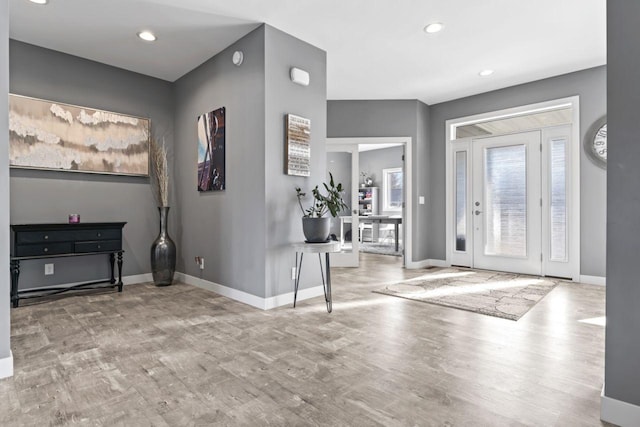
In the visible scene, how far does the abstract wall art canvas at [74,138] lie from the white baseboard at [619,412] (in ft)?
15.3

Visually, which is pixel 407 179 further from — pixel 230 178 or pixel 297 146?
pixel 230 178

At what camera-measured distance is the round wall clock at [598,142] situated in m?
4.24

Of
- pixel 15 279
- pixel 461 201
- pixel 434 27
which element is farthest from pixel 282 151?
pixel 461 201

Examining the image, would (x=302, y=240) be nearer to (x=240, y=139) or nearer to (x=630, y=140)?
(x=240, y=139)

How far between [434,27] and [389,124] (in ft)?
7.69

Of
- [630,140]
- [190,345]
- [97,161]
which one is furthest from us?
[97,161]

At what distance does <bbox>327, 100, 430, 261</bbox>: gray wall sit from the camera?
18.6ft

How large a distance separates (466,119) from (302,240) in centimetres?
351

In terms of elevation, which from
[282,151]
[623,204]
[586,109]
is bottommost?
[623,204]

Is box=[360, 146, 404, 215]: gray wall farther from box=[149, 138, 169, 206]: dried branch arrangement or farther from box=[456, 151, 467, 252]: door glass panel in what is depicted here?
box=[149, 138, 169, 206]: dried branch arrangement

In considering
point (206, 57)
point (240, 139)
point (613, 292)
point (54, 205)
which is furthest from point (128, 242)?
point (613, 292)

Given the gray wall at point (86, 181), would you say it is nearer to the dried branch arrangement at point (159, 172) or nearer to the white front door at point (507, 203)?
the dried branch arrangement at point (159, 172)

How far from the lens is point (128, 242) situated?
4340 mm

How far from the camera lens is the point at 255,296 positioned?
3.35 metres
